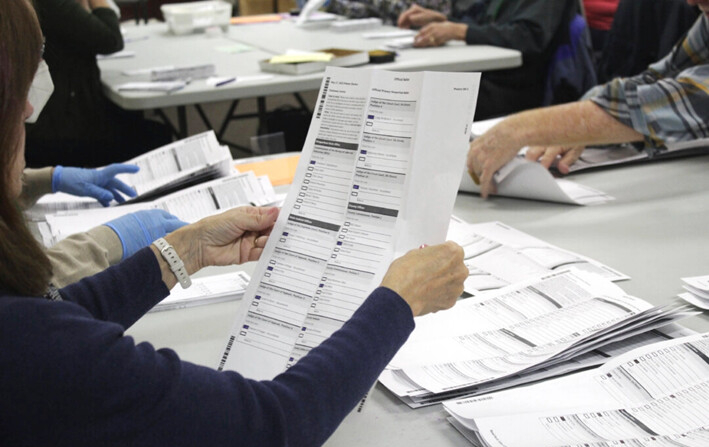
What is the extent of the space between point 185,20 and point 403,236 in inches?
136

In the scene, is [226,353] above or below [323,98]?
below

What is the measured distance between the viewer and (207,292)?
4.17ft

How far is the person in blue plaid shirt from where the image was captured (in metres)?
1.61

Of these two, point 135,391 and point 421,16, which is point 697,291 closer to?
point 135,391

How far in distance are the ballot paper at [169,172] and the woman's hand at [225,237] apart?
0.63 m

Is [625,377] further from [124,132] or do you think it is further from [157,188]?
[124,132]

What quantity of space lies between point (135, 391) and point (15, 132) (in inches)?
11.0

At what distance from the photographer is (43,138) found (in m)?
2.77

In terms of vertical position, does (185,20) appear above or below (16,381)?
below

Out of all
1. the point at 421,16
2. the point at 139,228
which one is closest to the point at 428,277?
the point at 139,228

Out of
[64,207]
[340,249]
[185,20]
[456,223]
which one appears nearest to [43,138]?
[64,207]

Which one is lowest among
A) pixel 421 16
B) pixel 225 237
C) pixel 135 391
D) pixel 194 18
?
pixel 194 18

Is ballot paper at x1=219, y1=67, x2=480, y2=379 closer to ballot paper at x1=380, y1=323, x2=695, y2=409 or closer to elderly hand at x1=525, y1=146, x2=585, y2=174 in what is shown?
ballot paper at x1=380, y1=323, x2=695, y2=409

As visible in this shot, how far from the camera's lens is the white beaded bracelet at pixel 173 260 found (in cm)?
104
